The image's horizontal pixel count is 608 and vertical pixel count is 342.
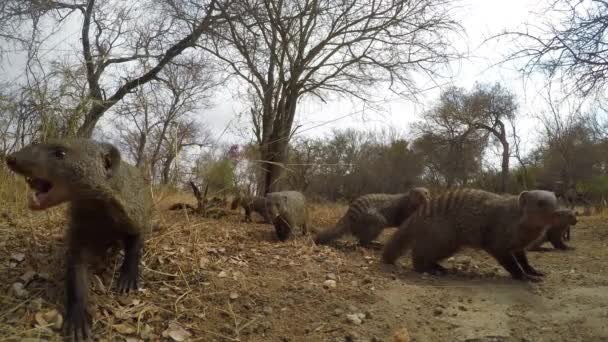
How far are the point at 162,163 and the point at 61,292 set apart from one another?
216 cm

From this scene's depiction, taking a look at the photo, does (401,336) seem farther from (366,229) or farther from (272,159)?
(272,159)

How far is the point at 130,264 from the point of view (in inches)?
108

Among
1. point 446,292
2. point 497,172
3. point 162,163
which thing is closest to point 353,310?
Result: point 446,292

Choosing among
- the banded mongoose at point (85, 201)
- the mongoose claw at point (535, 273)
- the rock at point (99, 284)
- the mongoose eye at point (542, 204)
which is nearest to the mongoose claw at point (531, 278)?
the mongoose claw at point (535, 273)

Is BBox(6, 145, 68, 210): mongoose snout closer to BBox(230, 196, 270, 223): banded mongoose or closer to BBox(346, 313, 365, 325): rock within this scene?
BBox(346, 313, 365, 325): rock

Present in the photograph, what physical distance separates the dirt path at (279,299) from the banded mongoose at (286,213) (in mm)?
1639

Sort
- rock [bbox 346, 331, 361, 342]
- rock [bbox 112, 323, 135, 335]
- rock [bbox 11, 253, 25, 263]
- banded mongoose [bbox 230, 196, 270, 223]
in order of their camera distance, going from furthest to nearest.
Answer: banded mongoose [bbox 230, 196, 270, 223], rock [bbox 11, 253, 25, 263], rock [bbox 346, 331, 361, 342], rock [bbox 112, 323, 135, 335]

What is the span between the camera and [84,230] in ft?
8.38

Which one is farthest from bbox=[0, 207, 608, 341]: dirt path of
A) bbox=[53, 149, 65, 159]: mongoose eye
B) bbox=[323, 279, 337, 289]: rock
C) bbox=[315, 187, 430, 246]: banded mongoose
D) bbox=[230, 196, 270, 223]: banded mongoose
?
bbox=[230, 196, 270, 223]: banded mongoose

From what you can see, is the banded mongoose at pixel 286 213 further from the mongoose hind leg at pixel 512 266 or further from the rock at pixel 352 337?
the rock at pixel 352 337

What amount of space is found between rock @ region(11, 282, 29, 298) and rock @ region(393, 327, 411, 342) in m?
2.13

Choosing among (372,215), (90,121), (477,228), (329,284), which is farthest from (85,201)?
(372,215)

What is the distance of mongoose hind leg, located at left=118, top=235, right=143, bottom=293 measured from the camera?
8.95ft

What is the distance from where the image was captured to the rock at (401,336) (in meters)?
2.60
